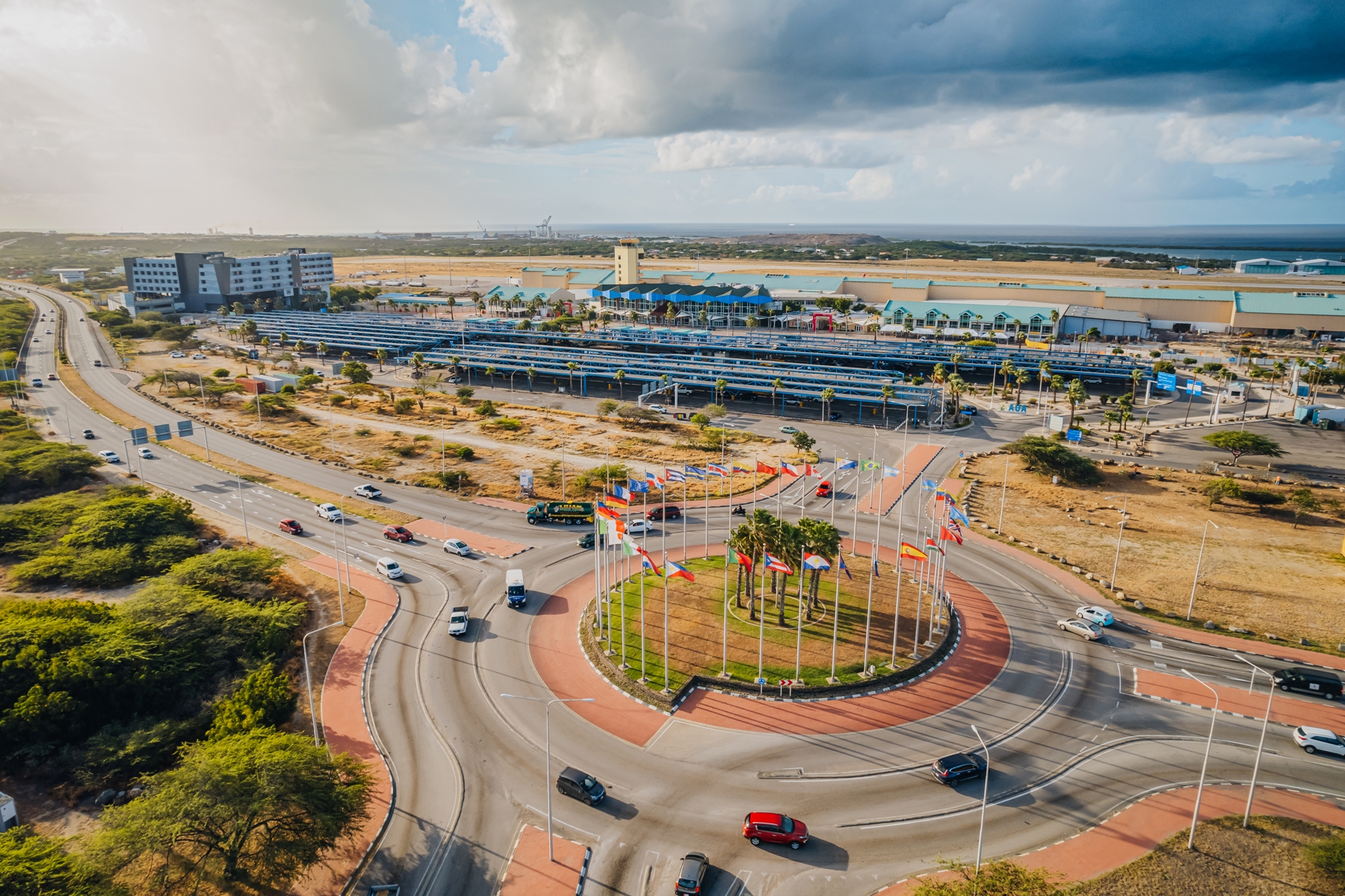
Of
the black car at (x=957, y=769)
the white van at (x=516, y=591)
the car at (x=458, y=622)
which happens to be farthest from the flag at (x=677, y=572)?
the car at (x=458, y=622)

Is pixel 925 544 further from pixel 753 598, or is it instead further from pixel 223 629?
pixel 223 629

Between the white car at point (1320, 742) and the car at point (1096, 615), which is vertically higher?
the car at point (1096, 615)

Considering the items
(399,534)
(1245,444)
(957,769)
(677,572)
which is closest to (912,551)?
(957,769)

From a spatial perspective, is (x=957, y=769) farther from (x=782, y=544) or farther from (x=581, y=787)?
(x=581, y=787)

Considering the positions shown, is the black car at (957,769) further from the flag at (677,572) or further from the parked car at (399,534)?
the parked car at (399,534)

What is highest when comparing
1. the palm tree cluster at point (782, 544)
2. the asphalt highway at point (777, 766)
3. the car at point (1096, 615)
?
the palm tree cluster at point (782, 544)

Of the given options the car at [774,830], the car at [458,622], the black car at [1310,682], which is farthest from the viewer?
the car at [458,622]

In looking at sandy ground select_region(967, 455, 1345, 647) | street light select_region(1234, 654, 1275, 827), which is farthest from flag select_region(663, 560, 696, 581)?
sandy ground select_region(967, 455, 1345, 647)
